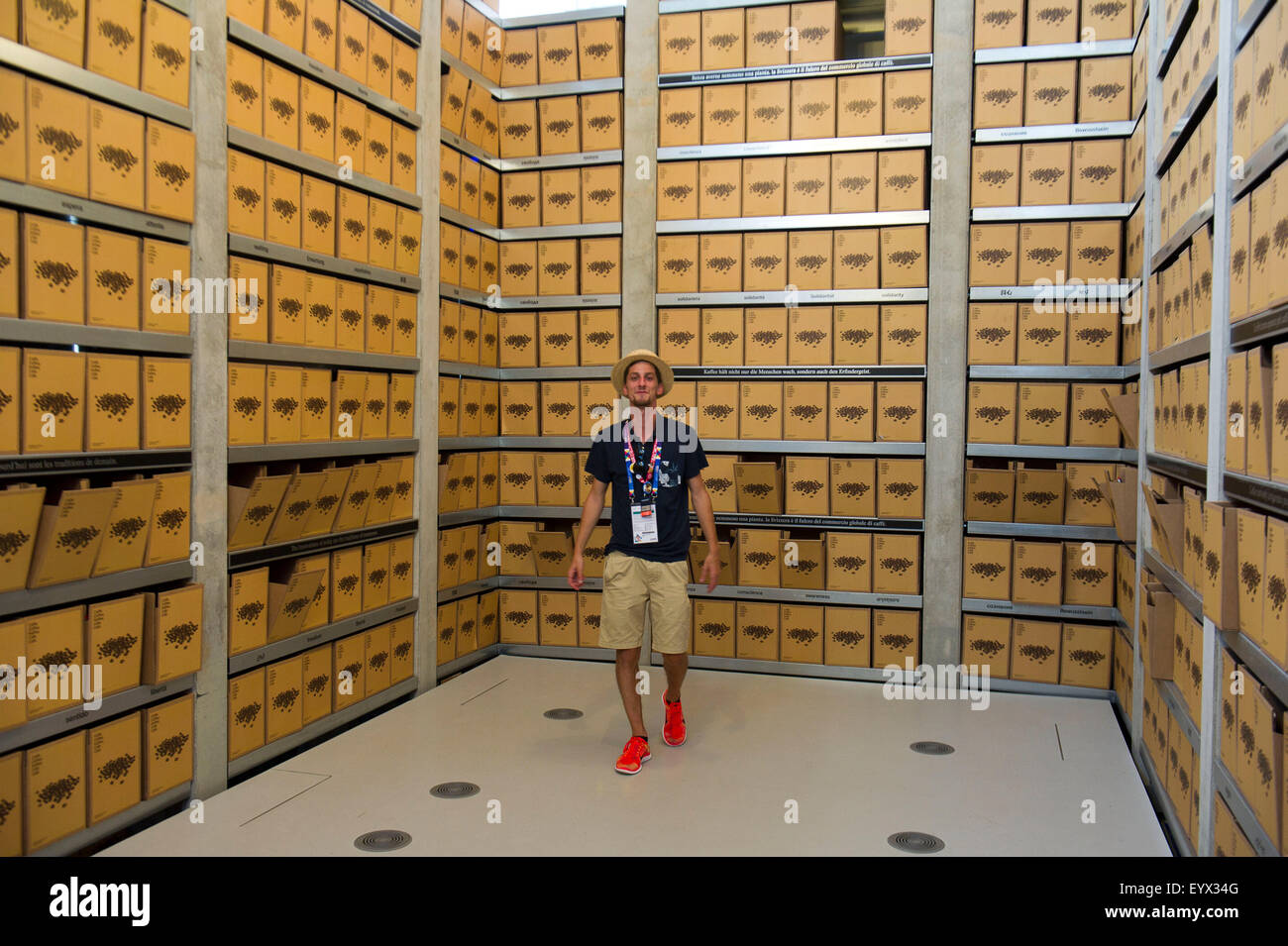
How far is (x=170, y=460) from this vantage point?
10.7ft

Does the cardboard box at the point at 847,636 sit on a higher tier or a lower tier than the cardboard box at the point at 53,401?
lower

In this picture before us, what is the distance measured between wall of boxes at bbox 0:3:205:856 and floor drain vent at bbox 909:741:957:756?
288 centimetres

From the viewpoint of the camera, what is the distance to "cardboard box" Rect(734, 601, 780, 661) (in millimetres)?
5348

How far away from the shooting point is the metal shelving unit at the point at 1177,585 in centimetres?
278

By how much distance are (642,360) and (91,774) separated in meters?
2.43

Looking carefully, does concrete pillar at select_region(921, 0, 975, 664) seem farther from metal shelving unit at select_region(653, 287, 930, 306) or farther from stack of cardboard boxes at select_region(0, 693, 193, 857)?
stack of cardboard boxes at select_region(0, 693, 193, 857)

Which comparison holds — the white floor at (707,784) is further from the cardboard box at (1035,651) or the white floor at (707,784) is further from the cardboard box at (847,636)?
the cardboard box at (847,636)

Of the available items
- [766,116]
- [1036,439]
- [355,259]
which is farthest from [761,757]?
[766,116]

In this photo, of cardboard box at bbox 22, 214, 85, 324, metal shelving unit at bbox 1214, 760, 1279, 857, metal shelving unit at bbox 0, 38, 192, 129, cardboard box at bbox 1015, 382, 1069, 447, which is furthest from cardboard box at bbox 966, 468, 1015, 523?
cardboard box at bbox 22, 214, 85, 324

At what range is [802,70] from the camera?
5277mm

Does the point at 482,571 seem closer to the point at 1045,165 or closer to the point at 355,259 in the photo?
the point at 355,259

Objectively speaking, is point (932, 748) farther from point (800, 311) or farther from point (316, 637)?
point (316, 637)

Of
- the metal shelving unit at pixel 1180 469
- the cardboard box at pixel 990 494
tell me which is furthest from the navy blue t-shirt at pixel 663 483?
the cardboard box at pixel 990 494

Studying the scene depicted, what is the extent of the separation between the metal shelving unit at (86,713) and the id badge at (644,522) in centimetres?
173
